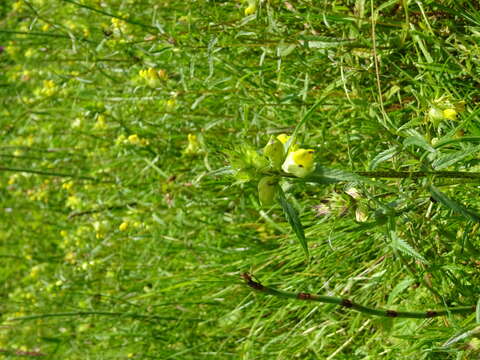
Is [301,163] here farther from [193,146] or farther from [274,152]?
[193,146]

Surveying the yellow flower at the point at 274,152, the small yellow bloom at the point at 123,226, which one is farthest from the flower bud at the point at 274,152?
the small yellow bloom at the point at 123,226

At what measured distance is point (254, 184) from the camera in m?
1.39

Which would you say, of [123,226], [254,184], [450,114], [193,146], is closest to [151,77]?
[193,146]

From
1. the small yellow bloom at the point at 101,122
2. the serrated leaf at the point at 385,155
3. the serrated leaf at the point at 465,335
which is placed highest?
the serrated leaf at the point at 385,155

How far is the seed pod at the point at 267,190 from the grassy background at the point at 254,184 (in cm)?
16

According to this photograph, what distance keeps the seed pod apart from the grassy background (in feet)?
0.52

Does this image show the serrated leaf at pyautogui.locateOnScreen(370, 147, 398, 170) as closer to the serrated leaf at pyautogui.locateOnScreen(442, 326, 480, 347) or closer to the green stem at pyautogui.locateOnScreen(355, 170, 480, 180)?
the green stem at pyautogui.locateOnScreen(355, 170, 480, 180)

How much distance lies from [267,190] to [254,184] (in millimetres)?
796

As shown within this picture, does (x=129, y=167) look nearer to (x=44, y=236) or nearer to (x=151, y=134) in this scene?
(x=151, y=134)

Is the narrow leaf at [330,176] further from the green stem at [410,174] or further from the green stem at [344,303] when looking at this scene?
the green stem at [344,303]

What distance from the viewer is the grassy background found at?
3.12 ft

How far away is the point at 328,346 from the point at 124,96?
1043 mm

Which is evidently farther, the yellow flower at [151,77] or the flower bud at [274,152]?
the yellow flower at [151,77]

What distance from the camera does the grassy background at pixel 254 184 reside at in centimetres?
95
